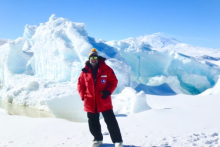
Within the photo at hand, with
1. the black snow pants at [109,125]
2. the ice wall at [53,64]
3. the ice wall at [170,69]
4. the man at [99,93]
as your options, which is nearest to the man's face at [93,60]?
the man at [99,93]

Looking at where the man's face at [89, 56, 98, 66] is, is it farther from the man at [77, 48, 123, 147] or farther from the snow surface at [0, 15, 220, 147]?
the snow surface at [0, 15, 220, 147]

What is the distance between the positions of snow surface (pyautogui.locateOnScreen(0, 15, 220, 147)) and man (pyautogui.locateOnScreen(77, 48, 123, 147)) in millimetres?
248

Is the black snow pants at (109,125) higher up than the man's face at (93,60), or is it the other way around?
the man's face at (93,60)

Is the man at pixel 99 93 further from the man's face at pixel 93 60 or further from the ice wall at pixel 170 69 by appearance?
the ice wall at pixel 170 69

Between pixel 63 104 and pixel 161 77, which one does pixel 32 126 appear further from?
pixel 161 77

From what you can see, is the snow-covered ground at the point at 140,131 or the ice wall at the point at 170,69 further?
the ice wall at the point at 170,69

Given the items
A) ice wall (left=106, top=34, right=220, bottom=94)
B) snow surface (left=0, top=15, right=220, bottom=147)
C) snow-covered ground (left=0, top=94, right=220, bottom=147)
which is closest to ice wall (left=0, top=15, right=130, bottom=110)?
A: snow surface (left=0, top=15, right=220, bottom=147)

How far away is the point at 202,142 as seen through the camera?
2.77 metres

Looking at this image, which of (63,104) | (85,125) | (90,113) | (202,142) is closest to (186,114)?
(202,142)

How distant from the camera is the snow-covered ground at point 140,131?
9.41ft

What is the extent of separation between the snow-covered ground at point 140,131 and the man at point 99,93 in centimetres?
23

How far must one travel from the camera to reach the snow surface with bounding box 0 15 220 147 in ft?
10.4

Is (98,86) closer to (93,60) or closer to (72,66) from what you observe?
(93,60)

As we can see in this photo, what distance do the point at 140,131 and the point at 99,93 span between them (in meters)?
1.06
